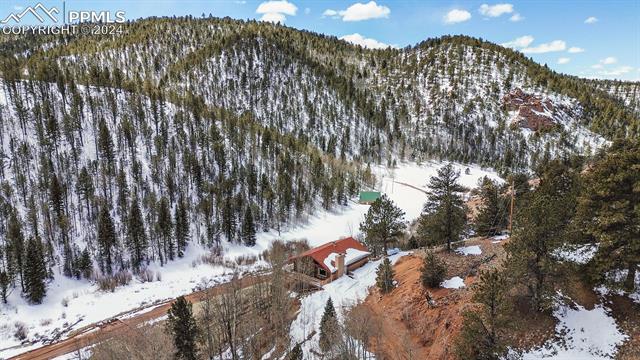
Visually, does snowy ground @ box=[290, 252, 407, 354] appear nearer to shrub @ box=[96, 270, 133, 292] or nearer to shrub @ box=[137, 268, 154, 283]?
shrub @ box=[137, 268, 154, 283]

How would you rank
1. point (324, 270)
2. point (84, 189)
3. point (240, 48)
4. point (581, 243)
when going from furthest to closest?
1. point (240, 48)
2. point (84, 189)
3. point (324, 270)
4. point (581, 243)

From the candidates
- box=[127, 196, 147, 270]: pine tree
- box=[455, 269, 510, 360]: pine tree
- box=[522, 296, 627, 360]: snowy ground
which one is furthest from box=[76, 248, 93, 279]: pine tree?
box=[522, 296, 627, 360]: snowy ground

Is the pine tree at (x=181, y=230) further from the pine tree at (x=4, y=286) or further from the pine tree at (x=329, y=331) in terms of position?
the pine tree at (x=329, y=331)

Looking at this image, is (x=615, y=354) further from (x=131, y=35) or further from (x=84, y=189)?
(x=131, y=35)

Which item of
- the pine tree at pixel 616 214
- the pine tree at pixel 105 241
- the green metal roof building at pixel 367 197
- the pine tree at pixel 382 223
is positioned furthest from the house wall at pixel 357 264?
the green metal roof building at pixel 367 197

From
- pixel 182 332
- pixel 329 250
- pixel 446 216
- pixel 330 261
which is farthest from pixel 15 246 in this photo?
pixel 446 216

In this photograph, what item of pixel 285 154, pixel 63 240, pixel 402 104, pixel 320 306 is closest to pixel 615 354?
pixel 320 306
